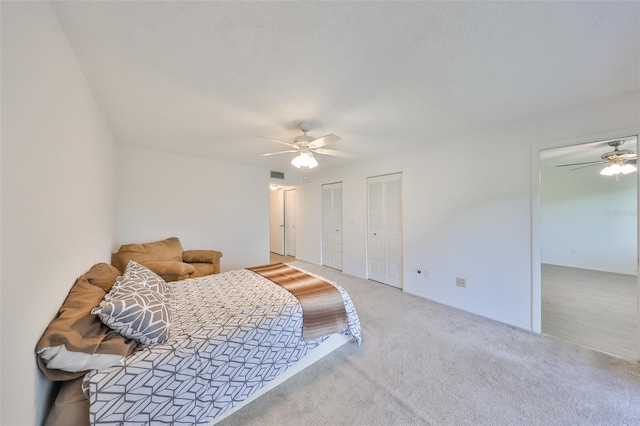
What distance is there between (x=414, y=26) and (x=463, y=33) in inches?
12.5

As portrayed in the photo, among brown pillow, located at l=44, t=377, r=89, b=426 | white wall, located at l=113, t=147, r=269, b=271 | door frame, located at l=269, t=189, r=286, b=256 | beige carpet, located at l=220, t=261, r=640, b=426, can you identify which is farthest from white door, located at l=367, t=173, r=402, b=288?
brown pillow, located at l=44, t=377, r=89, b=426

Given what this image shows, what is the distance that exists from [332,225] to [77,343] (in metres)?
4.31

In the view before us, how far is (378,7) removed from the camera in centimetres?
113

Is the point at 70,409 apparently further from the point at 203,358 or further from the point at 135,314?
the point at 203,358

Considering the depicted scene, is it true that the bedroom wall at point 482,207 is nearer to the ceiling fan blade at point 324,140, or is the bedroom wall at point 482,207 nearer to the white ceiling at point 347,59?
the white ceiling at point 347,59

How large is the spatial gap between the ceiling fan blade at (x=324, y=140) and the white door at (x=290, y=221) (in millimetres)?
3839

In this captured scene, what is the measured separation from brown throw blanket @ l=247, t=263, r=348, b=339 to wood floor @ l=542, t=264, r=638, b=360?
7.93 feet

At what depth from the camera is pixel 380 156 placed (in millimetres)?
3992

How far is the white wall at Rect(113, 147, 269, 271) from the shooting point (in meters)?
3.44

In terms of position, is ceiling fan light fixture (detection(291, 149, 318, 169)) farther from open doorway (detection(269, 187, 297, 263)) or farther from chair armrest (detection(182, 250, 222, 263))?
open doorway (detection(269, 187, 297, 263))

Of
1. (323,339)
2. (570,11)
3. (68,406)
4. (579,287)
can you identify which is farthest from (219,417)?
(579,287)

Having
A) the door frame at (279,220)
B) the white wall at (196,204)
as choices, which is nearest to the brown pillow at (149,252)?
the white wall at (196,204)

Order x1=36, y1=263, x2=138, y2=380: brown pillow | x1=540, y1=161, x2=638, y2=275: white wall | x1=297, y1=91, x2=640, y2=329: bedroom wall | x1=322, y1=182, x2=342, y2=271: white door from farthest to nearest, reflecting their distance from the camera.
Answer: x1=322, y1=182, x2=342, y2=271: white door → x1=540, y1=161, x2=638, y2=275: white wall → x1=297, y1=91, x2=640, y2=329: bedroom wall → x1=36, y1=263, x2=138, y2=380: brown pillow

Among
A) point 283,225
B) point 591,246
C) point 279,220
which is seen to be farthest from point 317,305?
point 591,246
